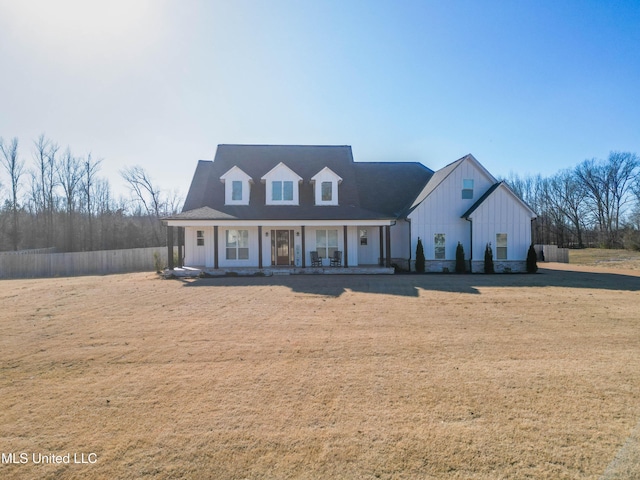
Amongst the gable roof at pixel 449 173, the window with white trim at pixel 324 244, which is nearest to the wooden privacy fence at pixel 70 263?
the window with white trim at pixel 324 244

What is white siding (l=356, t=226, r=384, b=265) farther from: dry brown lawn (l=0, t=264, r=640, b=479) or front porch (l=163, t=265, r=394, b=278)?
dry brown lawn (l=0, t=264, r=640, b=479)

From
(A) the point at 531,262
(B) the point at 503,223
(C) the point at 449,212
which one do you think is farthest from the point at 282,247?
(A) the point at 531,262

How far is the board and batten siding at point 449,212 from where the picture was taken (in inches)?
726

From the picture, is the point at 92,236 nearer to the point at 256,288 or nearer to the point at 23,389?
the point at 256,288

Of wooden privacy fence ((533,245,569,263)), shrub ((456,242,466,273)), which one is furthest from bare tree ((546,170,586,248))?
shrub ((456,242,466,273))

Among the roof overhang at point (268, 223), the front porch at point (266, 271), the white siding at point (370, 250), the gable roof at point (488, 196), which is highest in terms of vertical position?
the gable roof at point (488, 196)

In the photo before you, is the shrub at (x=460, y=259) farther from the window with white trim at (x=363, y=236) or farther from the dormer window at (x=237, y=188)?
the dormer window at (x=237, y=188)

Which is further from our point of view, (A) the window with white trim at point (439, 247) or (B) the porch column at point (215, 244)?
(A) the window with white trim at point (439, 247)

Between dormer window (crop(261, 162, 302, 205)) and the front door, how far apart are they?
6.11 feet

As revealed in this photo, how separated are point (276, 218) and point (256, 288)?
5251 millimetres

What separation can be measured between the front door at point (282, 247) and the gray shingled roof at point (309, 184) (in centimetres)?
146

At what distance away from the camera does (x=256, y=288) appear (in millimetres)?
12773

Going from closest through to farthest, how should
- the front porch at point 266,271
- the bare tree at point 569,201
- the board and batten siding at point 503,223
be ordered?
the front porch at point 266,271, the board and batten siding at point 503,223, the bare tree at point 569,201

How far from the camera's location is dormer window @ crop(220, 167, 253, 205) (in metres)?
18.8
